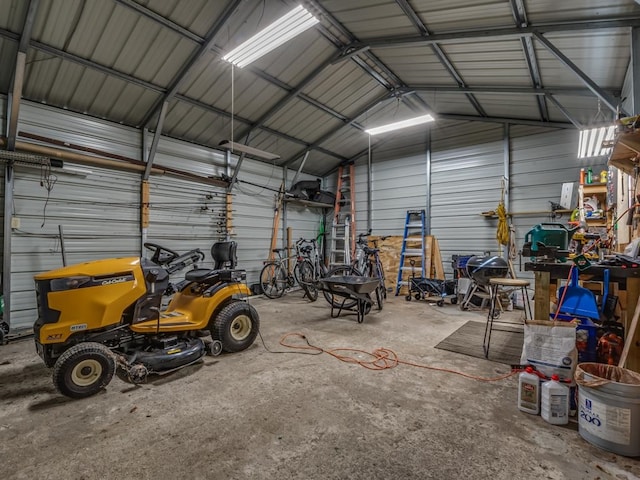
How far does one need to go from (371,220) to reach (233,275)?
5480 millimetres

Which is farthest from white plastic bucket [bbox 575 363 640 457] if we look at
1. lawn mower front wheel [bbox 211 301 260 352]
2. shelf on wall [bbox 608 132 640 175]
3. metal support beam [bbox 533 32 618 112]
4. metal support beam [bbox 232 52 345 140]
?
metal support beam [bbox 232 52 345 140]

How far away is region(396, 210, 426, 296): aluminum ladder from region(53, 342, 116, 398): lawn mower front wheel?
555 centimetres

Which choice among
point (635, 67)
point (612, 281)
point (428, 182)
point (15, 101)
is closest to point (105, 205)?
point (15, 101)

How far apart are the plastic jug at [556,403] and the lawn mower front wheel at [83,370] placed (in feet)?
9.76

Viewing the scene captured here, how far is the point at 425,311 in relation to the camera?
5.01 meters

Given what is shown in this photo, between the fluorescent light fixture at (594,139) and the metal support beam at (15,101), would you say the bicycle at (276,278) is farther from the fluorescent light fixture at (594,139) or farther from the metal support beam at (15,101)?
the fluorescent light fixture at (594,139)

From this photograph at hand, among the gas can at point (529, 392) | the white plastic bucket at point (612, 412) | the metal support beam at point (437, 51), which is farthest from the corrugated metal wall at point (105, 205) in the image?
the white plastic bucket at point (612, 412)

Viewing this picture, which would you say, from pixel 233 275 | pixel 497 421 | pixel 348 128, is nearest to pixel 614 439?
pixel 497 421

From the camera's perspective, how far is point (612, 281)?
1991mm

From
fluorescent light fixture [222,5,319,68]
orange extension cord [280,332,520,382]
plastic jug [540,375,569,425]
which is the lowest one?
orange extension cord [280,332,520,382]

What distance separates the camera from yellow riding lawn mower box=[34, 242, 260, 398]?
2.09 m

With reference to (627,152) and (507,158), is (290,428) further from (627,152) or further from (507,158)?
(507,158)

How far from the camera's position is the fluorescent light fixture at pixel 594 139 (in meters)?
3.95

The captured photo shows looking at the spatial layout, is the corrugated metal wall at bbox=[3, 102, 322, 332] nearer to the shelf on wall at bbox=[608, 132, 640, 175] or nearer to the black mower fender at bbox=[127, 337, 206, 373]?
the black mower fender at bbox=[127, 337, 206, 373]
